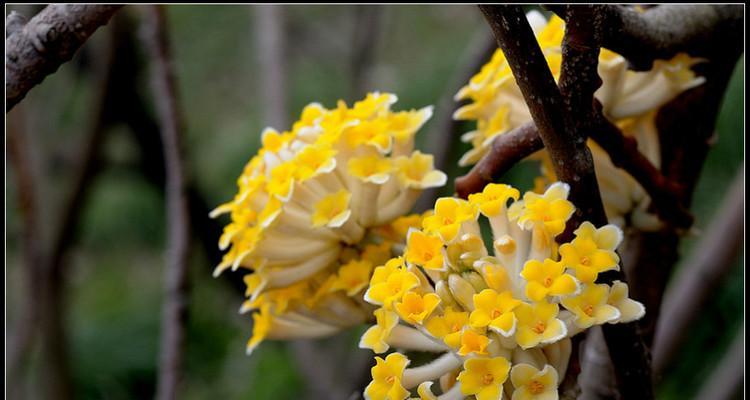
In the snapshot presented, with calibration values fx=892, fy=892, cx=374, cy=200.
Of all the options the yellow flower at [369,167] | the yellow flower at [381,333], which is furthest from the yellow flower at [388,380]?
the yellow flower at [369,167]

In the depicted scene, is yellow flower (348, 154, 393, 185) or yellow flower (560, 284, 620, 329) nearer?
yellow flower (560, 284, 620, 329)

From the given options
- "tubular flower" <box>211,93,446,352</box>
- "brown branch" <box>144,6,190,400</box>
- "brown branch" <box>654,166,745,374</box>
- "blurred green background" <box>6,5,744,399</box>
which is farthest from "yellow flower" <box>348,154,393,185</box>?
"blurred green background" <box>6,5,744,399</box>

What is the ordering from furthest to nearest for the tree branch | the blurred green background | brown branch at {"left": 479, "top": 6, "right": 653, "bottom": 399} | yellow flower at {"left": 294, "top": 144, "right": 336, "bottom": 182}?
the blurred green background < the tree branch < yellow flower at {"left": 294, "top": 144, "right": 336, "bottom": 182} < brown branch at {"left": 479, "top": 6, "right": 653, "bottom": 399}

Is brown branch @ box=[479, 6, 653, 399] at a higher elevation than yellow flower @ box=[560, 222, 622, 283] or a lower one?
higher

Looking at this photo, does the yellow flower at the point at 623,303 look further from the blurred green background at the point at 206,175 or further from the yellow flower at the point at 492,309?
the blurred green background at the point at 206,175

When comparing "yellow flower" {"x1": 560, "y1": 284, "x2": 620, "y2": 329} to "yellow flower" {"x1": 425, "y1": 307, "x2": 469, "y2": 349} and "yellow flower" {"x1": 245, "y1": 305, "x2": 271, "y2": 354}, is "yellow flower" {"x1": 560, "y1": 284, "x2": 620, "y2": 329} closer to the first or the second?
"yellow flower" {"x1": 425, "y1": 307, "x2": 469, "y2": 349}

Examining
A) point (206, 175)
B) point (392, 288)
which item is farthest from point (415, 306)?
point (206, 175)

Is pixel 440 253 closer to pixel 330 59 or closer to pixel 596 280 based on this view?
pixel 596 280

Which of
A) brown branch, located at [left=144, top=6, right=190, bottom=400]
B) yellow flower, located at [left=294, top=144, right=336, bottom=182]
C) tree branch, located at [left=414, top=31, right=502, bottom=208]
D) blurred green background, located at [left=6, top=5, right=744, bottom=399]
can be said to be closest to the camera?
yellow flower, located at [left=294, top=144, right=336, bottom=182]
